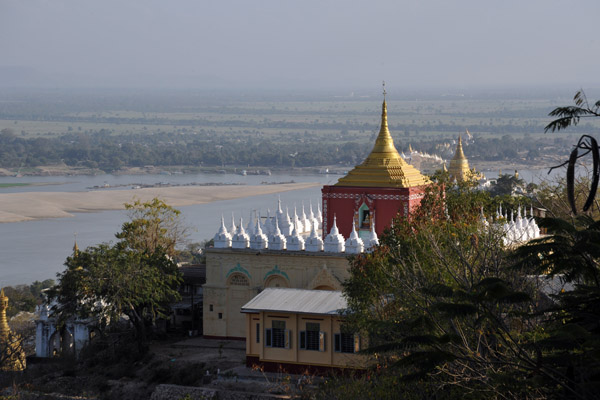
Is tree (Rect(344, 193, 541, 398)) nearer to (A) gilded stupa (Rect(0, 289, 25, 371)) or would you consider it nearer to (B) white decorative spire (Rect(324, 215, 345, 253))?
(B) white decorative spire (Rect(324, 215, 345, 253))

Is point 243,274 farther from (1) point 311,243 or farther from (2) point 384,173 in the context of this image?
(2) point 384,173

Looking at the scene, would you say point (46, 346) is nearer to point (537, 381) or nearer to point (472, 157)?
point (537, 381)

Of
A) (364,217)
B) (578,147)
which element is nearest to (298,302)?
(364,217)

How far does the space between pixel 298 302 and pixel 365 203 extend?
476 centimetres

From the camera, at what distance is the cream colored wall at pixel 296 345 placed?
2216cm

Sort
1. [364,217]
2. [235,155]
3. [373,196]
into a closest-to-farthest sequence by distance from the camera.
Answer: [373,196] → [364,217] → [235,155]

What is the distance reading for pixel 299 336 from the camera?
2247cm

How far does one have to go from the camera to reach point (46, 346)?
2730 cm

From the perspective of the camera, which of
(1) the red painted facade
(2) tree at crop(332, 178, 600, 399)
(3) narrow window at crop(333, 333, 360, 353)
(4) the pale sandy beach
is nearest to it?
(2) tree at crop(332, 178, 600, 399)

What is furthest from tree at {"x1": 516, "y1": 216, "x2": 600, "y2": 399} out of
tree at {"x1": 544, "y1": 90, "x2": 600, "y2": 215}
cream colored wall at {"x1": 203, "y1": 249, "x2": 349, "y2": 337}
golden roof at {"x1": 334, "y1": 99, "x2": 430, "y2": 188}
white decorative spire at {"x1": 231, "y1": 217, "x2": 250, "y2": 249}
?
golden roof at {"x1": 334, "y1": 99, "x2": 430, "y2": 188}

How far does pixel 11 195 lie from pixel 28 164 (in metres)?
48.1

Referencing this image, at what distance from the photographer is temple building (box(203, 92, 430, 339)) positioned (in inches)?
982

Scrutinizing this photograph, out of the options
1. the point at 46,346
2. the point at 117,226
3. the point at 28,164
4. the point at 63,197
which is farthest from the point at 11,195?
the point at 46,346

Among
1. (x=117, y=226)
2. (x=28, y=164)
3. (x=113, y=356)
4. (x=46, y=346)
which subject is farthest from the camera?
(x=28, y=164)
